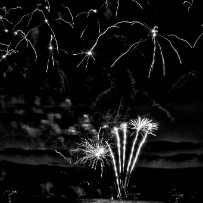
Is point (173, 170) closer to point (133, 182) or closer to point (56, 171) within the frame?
point (133, 182)

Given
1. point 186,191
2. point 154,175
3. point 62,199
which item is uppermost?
point 154,175

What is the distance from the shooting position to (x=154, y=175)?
4176 inches

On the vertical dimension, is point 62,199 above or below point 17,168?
below

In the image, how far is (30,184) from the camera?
94.0 metres

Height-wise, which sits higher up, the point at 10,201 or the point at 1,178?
the point at 1,178

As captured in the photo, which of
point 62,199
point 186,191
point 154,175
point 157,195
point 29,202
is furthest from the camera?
point 154,175

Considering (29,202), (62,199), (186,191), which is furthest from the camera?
(186,191)

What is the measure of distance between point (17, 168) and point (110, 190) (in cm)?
2706

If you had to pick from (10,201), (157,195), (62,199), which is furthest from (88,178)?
(62,199)

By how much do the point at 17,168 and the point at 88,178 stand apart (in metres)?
21.6

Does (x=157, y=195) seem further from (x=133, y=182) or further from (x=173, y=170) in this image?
(x=173, y=170)

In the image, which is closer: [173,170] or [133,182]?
[133,182]

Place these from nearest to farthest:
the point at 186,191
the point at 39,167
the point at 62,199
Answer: the point at 62,199 → the point at 186,191 → the point at 39,167

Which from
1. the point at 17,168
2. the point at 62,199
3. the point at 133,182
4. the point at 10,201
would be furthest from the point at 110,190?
the point at 62,199
